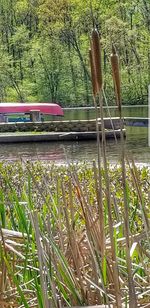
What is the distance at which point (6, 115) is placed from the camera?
31.3 m

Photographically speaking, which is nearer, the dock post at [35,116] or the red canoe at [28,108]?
the dock post at [35,116]

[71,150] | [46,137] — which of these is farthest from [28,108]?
[71,150]

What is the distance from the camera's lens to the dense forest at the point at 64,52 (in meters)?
60.2

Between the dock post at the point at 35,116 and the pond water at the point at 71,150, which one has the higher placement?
the dock post at the point at 35,116

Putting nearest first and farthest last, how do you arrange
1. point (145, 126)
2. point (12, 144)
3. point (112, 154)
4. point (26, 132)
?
point (112, 154), point (12, 144), point (26, 132), point (145, 126)

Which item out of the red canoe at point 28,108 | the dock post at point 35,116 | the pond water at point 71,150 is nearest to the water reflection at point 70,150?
the pond water at point 71,150

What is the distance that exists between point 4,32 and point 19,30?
3.97m

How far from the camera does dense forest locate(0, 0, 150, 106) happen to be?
60156mm

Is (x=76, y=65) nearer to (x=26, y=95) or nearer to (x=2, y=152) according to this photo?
(x=26, y=95)

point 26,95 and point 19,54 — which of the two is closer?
point 26,95

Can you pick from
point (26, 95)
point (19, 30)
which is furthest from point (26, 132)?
point (19, 30)

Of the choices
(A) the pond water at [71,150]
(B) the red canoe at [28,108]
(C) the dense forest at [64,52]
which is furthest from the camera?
(C) the dense forest at [64,52]

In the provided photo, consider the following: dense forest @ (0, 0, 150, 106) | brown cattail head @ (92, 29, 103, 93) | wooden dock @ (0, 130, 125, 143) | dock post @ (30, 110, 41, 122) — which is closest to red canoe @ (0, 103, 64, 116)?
dock post @ (30, 110, 41, 122)

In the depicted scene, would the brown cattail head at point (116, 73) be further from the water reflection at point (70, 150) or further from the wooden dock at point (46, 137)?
the wooden dock at point (46, 137)
